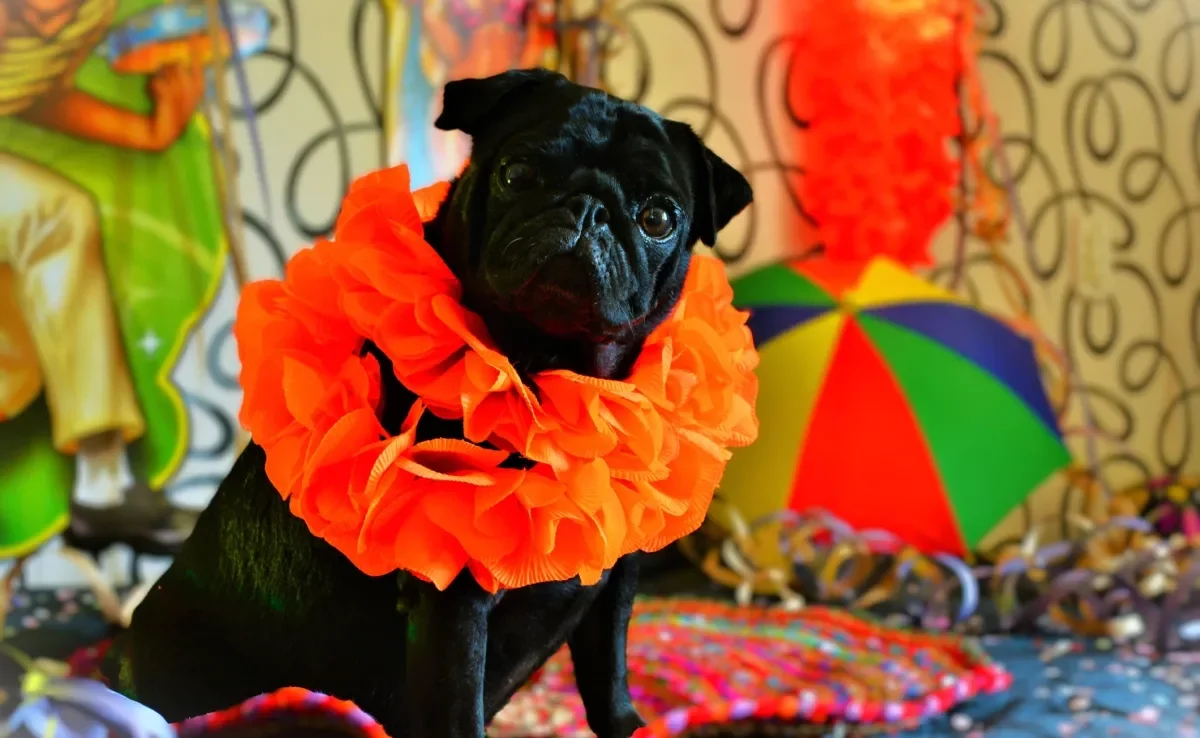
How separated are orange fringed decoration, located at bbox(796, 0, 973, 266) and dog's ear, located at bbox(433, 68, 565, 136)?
90 centimetres

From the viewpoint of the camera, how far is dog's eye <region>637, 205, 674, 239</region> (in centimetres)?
48

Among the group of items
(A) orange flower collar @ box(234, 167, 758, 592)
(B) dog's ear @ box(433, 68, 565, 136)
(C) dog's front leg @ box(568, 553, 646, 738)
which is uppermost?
(B) dog's ear @ box(433, 68, 565, 136)

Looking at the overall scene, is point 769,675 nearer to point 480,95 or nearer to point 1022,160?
point 480,95

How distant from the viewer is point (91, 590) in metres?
1.06

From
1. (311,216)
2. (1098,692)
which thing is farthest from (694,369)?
(311,216)

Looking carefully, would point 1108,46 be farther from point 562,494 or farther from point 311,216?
point 562,494

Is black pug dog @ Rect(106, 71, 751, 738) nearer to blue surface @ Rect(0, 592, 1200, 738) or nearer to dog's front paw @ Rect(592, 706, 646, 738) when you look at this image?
dog's front paw @ Rect(592, 706, 646, 738)

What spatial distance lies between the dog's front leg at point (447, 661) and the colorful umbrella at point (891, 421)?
2.49ft

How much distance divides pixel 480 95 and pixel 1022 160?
1372 millimetres

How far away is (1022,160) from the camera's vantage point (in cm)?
153

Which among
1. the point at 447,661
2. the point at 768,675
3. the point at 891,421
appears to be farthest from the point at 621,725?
the point at 891,421

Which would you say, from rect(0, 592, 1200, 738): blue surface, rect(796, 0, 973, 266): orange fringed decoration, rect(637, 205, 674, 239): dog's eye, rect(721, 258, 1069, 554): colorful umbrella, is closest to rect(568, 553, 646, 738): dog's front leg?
rect(637, 205, 674, 239): dog's eye

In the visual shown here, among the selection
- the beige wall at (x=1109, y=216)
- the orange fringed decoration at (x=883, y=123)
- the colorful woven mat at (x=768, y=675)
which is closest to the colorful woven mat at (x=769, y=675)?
the colorful woven mat at (x=768, y=675)

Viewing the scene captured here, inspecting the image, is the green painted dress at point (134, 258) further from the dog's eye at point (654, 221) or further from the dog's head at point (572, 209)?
the dog's eye at point (654, 221)
